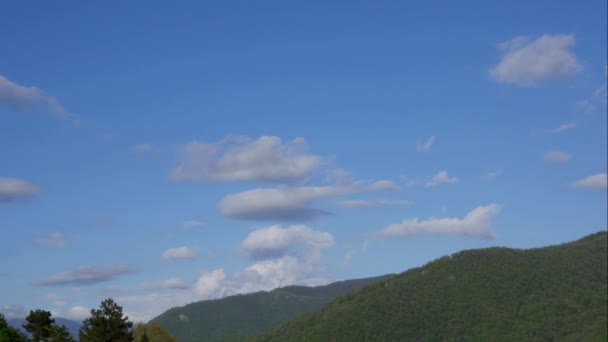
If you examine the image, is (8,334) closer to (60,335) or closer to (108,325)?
(60,335)

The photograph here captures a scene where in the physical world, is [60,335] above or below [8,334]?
below

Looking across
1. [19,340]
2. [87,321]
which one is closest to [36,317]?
[19,340]

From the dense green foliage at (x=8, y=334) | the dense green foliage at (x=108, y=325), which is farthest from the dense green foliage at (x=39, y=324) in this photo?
the dense green foliage at (x=108, y=325)

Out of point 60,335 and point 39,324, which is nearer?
point 60,335

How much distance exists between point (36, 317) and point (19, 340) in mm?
4037

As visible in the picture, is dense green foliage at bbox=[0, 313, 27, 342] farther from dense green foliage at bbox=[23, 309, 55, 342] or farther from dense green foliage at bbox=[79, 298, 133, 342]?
dense green foliage at bbox=[79, 298, 133, 342]

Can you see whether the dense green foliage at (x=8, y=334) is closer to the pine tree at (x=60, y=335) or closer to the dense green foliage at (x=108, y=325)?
the pine tree at (x=60, y=335)

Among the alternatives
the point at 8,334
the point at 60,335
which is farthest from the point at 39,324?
the point at 60,335

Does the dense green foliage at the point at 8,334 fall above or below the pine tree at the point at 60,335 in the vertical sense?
above

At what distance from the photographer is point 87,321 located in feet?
191

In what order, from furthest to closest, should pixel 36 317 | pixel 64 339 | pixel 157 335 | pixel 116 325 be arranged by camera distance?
pixel 157 335 < pixel 36 317 < pixel 64 339 < pixel 116 325

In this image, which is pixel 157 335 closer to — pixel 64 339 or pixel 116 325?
pixel 64 339

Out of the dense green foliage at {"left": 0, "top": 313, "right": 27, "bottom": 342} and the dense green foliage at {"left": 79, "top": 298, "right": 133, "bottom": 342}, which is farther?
the dense green foliage at {"left": 0, "top": 313, "right": 27, "bottom": 342}

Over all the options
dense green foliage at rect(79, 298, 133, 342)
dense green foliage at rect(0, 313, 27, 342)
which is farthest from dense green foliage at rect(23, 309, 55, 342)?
dense green foliage at rect(79, 298, 133, 342)
